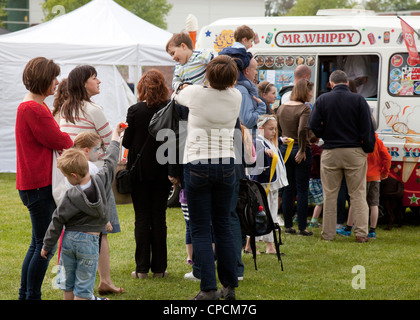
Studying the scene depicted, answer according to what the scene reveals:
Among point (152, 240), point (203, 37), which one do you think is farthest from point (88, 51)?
point (152, 240)

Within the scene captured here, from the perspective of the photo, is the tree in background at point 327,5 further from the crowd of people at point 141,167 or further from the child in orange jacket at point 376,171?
the crowd of people at point 141,167

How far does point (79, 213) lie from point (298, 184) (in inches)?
165

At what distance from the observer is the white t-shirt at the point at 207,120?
16.2ft

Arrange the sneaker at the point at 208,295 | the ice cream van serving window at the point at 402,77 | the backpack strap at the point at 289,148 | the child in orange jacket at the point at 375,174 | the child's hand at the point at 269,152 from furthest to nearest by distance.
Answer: the ice cream van serving window at the point at 402,77 → the child in orange jacket at the point at 375,174 → the backpack strap at the point at 289,148 → the child's hand at the point at 269,152 → the sneaker at the point at 208,295

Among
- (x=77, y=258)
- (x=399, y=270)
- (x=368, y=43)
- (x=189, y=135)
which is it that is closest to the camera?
(x=77, y=258)

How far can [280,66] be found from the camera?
9.40 meters

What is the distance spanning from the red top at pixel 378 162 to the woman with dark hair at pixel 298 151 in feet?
2.59

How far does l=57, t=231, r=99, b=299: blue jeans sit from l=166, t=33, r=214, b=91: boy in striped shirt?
1775 millimetres

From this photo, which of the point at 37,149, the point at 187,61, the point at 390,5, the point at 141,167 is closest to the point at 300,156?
the point at 187,61

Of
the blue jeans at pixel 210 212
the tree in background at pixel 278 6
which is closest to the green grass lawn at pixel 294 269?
the blue jeans at pixel 210 212

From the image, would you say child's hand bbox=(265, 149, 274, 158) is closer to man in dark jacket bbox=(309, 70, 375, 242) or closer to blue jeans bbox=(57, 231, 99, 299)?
man in dark jacket bbox=(309, 70, 375, 242)

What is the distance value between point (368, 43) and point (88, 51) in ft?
19.7

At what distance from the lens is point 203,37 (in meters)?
9.80
